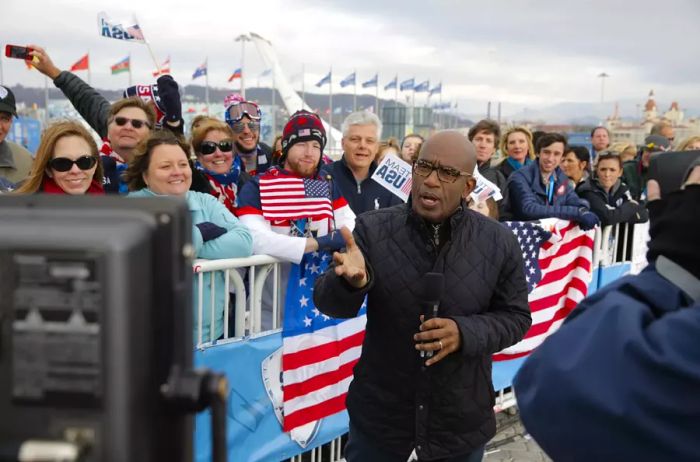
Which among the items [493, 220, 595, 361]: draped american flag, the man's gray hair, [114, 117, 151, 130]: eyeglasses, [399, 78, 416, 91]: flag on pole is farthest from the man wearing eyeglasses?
[399, 78, 416, 91]: flag on pole

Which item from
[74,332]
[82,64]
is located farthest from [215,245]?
[82,64]

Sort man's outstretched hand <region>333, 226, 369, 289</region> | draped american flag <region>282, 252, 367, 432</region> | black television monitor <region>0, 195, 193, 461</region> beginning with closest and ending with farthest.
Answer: black television monitor <region>0, 195, 193, 461</region> < man's outstretched hand <region>333, 226, 369, 289</region> < draped american flag <region>282, 252, 367, 432</region>

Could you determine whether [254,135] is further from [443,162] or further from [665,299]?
[665,299]

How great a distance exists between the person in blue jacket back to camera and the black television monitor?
2.25m

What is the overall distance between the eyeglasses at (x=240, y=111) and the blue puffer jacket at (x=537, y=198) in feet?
8.37

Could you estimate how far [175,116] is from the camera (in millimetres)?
4539

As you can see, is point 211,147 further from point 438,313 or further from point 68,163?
point 438,313

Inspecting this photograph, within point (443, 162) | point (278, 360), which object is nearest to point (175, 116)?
point (278, 360)

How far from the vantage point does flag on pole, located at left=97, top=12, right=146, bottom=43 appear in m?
16.8

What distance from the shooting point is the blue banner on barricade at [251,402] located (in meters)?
3.10

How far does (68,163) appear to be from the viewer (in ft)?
10.1

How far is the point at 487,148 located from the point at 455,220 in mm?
3641

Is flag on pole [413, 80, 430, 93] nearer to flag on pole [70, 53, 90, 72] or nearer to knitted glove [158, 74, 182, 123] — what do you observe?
flag on pole [70, 53, 90, 72]

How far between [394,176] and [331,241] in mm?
982
